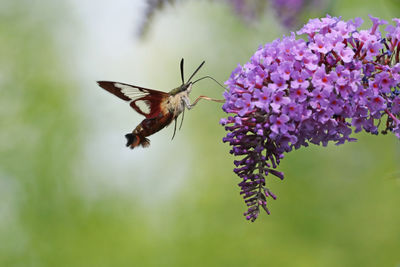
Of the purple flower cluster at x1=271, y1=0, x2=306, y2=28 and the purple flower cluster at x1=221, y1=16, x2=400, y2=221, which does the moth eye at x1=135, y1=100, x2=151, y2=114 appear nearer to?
the purple flower cluster at x1=221, y1=16, x2=400, y2=221

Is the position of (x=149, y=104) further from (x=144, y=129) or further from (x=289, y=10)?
(x=289, y=10)

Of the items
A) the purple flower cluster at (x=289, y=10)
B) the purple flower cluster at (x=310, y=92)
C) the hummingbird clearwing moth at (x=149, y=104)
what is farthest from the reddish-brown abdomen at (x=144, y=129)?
the purple flower cluster at (x=289, y=10)

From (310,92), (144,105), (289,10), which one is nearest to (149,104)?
(144,105)

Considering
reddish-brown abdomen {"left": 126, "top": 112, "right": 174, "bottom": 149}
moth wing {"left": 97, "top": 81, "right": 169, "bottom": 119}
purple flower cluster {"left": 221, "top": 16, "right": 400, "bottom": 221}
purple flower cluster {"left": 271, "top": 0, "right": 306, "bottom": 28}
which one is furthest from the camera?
purple flower cluster {"left": 271, "top": 0, "right": 306, "bottom": 28}

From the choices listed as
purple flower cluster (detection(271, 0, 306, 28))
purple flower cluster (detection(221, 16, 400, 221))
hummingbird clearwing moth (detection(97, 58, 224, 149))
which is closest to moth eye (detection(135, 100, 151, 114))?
hummingbird clearwing moth (detection(97, 58, 224, 149))

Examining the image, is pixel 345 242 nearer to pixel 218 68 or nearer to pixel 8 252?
pixel 218 68

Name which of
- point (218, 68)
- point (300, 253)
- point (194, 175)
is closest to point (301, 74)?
point (300, 253)

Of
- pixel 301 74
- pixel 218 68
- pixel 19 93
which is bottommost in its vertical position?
pixel 301 74
